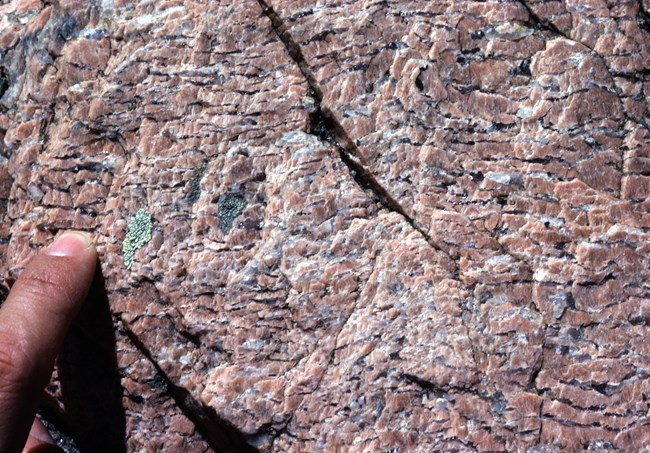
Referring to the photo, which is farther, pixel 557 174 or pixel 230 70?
pixel 230 70

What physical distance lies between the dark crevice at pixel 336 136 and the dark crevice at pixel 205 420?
0.86m

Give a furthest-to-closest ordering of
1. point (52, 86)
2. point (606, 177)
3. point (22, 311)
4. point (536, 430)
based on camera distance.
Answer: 1. point (52, 86)
2. point (22, 311)
3. point (606, 177)
4. point (536, 430)

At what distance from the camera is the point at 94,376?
232 centimetres

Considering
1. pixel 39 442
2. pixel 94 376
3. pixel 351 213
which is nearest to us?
pixel 351 213

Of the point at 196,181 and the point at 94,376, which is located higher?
the point at 196,181

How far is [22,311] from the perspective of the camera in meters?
2.19

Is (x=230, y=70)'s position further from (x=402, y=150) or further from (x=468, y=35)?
(x=468, y=35)

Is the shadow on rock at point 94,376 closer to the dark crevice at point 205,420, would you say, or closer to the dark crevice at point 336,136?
the dark crevice at point 205,420

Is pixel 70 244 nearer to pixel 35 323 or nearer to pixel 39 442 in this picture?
pixel 35 323

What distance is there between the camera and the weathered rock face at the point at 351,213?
77.6 inches

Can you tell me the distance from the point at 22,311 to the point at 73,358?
0.27 m

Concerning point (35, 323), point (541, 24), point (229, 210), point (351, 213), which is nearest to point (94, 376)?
point (35, 323)

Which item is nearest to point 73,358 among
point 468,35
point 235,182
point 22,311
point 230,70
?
point 22,311

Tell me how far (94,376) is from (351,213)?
1086 mm
